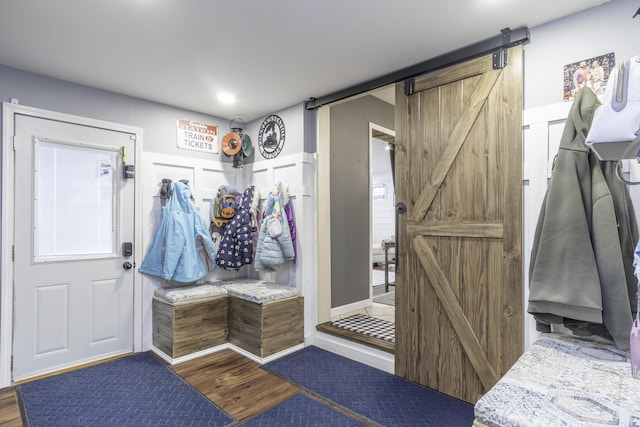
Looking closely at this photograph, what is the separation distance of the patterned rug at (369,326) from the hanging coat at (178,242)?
1513 mm

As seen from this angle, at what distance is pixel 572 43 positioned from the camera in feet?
6.15

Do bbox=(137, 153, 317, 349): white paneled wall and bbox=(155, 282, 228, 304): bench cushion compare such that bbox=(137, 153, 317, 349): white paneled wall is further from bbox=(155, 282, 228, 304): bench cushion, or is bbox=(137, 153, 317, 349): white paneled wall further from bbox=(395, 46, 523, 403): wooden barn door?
bbox=(395, 46, 523, 403): wooden barn door

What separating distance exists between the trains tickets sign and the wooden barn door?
209 centimetres

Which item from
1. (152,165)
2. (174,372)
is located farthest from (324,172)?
(174,372)

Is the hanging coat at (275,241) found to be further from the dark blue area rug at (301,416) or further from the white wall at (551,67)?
the white wall at (551,67)

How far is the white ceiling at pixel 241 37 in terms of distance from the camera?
6.03ft

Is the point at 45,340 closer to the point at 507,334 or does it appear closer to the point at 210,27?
the point at 210,27

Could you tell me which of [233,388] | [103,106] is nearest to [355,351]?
[233,388]

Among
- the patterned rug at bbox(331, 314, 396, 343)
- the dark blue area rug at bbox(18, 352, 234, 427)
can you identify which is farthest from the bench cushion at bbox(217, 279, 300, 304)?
the dark blue area rug at bbox(18, 352, 234, 427)

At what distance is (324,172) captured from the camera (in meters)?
3.38

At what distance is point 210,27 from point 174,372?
255 cm

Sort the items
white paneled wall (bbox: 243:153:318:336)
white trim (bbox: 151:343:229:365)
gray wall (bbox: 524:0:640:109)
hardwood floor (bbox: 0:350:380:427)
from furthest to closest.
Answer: white paneled wall (bbox: 243:153:318:336) < white trim (bbox: 151:343:229:365) < hardwood floor (bbox: 0:350:380:427) < gray wall (bbox: 524:0:640:109)

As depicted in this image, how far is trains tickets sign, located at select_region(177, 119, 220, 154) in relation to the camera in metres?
3.48

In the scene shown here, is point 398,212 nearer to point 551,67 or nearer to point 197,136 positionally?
point 551,67
